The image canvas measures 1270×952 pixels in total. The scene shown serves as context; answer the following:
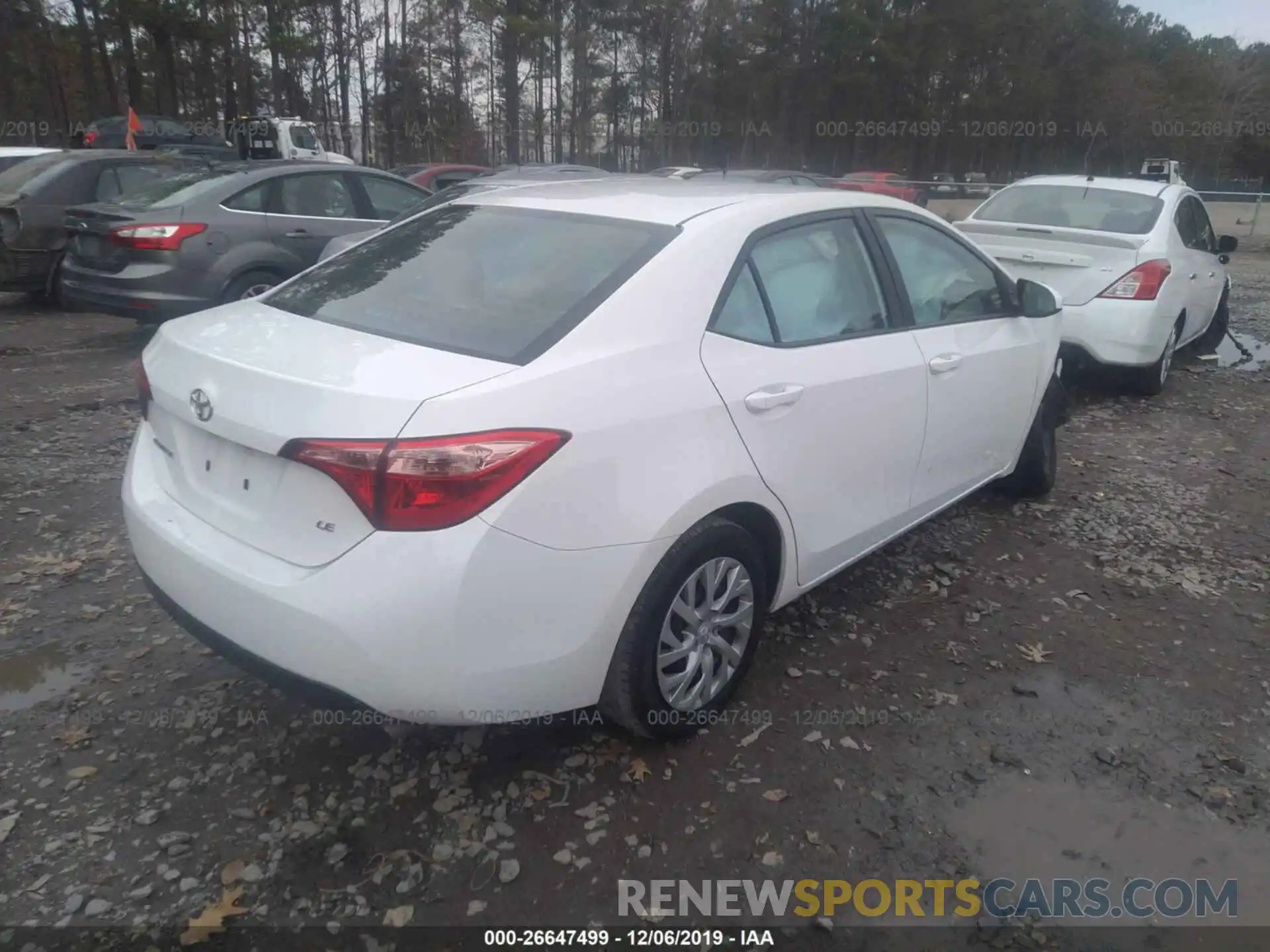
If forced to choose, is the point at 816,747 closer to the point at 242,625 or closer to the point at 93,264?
the point at 242,625

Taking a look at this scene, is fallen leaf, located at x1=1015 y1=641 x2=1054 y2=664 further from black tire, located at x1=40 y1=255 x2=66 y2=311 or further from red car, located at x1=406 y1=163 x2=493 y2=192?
red car, located at x1=406 y1=163 x2=493 y2=192

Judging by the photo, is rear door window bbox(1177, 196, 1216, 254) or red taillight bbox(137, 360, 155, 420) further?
rear door window bbox(1177, 196, 1216, 254)

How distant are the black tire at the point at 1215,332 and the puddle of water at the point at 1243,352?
0.10 metres

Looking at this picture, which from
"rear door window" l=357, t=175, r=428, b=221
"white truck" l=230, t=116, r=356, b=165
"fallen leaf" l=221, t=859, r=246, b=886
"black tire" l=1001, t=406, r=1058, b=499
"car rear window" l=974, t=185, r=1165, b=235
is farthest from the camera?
"white truck" l=230, t=116, r=356, b=165

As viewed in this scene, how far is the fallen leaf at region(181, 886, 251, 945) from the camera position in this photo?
90.2 inches

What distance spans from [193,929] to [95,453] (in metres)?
3.95

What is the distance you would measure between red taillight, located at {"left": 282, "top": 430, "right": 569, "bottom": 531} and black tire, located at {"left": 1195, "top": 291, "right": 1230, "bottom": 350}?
30.5 ft

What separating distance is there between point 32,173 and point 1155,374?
34.2 feet

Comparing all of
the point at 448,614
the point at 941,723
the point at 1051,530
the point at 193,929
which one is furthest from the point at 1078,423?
the point at 193,929

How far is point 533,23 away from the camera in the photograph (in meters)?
30.4

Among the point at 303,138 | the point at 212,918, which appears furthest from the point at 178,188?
the point at 303,138

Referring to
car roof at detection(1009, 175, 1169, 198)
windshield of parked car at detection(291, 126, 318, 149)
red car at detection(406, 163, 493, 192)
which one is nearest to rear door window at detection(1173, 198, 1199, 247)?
car roof at detection(1009, 175, 1169, 198)

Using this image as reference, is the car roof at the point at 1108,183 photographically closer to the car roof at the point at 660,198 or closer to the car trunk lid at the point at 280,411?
the car roof at the point at 660,198

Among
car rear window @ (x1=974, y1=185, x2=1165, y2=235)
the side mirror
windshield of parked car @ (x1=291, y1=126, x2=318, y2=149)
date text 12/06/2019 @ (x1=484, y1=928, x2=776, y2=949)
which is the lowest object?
date text 12/06/2019 @ (x1=484, y1=928, x2=776, y2=949)
